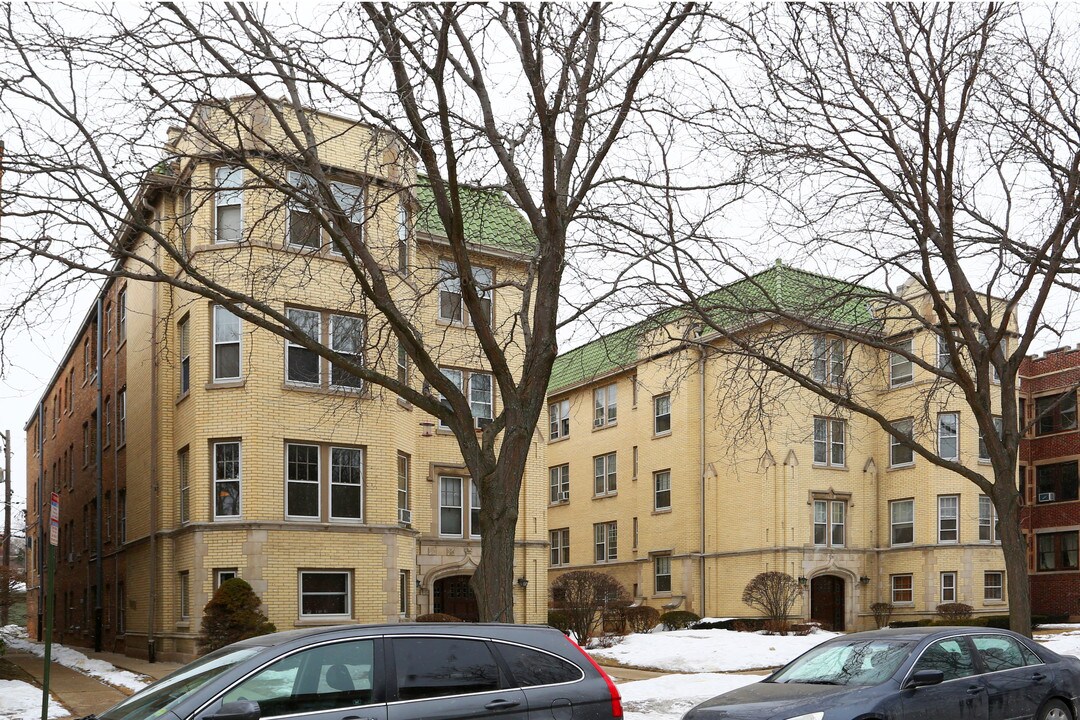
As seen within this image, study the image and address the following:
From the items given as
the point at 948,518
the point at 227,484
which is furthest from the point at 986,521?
the point at 227,484

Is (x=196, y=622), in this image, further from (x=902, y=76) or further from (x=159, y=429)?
(x=902, y=76)

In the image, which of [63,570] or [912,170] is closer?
[912,170]

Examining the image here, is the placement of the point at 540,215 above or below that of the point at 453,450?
above

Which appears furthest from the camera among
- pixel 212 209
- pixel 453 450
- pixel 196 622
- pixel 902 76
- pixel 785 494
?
pixel 785 494

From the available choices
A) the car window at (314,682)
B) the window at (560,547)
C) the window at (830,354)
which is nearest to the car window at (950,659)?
the car window at (314,682)

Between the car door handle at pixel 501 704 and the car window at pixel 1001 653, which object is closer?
the car door handle at pixel 501 704

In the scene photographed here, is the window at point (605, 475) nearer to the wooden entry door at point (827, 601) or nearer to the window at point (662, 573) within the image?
the window at point (662, 573)

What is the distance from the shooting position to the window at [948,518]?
36281 mm

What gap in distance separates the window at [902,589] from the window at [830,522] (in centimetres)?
236

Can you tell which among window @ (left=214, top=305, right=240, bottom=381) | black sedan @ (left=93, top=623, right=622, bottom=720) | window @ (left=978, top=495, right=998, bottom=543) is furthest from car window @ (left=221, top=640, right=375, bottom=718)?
window @ (left=978, top=495, right=998, bottom=543)

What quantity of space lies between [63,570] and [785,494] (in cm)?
2831

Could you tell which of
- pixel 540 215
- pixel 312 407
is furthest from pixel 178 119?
pixel 312 407

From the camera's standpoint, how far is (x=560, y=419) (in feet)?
150

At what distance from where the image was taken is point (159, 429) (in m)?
25.1
